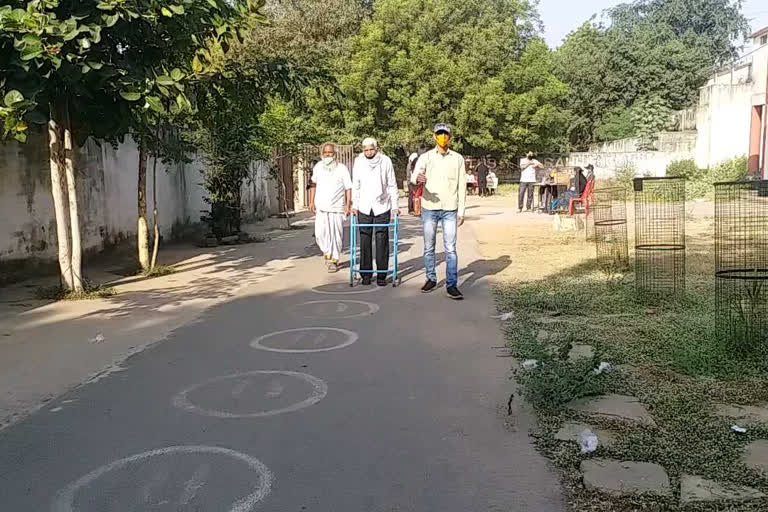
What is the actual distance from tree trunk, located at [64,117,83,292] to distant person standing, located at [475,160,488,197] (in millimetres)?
23691

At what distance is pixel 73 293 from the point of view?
8.53 metres

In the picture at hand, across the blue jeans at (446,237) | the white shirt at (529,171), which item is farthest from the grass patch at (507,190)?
the blue jeans at (446,237)

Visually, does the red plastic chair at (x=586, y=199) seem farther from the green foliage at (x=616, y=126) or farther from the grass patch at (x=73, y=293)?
the green foliage at (x=616, y=126)

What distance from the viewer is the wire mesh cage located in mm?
5285

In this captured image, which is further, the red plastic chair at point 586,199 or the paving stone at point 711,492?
the red plastic chair at point 586,199

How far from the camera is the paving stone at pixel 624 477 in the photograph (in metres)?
3.31

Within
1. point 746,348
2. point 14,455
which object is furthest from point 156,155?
point 746,348

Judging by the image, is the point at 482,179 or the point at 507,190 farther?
the point at 507,190

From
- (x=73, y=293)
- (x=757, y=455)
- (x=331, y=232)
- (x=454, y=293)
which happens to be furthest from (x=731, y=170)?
(x=757, y=455)

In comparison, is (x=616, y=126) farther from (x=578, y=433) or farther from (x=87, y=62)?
(x=578, y=433)

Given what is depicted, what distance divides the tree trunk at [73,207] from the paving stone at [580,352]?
605 cm

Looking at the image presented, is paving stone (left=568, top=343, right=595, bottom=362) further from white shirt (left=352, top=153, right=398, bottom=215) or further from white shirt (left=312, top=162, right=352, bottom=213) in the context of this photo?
white shirt (left=312, top=162, right=352, bottom=213)

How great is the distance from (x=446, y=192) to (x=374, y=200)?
128 cm

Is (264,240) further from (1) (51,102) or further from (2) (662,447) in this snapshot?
(2) (662,447)
